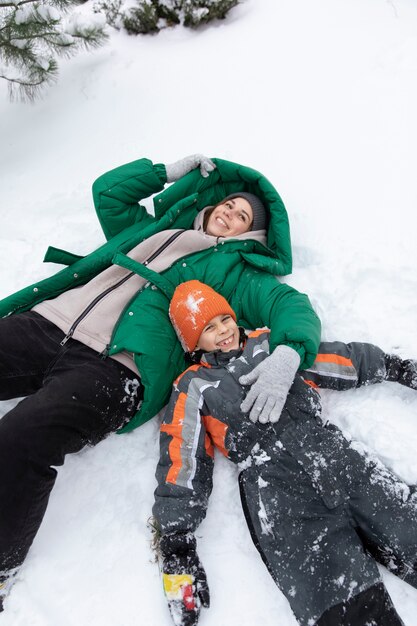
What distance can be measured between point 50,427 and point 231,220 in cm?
178

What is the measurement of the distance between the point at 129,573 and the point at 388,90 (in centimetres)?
381

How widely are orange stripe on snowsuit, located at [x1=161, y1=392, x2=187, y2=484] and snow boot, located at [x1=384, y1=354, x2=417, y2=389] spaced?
108 centimetres

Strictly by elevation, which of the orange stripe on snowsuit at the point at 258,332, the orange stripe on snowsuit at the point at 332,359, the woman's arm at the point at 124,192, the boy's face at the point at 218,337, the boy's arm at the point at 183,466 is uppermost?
the woman's arm at the point at 124,192

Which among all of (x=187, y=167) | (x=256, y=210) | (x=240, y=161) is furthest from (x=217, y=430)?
(x=240, y=161)

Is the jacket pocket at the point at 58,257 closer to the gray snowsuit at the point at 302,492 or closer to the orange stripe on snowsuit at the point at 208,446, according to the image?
the gray snowsuit at the point at 302,492

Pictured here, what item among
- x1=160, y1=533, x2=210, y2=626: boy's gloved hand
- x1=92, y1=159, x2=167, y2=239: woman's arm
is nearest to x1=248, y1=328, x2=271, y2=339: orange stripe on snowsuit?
x1=160, y1=533, x2=210, y2=626: boy's gloved hand

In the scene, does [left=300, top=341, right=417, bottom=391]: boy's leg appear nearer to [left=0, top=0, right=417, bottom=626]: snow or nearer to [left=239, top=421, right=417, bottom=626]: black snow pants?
[left=0, top=0, right=417, bottom=626]: snow

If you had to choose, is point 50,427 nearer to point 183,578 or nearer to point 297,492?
point 183,578

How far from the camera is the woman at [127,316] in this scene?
2.03 metres

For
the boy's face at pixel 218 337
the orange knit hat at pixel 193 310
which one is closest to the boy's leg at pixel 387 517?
the boy's face at pixel 218 337

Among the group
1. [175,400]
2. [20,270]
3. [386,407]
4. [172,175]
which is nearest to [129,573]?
[175,400]

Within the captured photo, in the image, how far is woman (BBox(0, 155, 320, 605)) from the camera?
2025mm

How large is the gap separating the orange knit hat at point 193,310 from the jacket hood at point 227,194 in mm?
507

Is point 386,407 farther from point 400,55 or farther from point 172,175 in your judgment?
point 400,55
